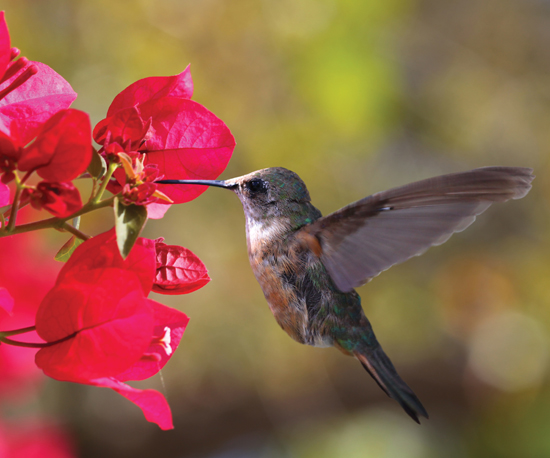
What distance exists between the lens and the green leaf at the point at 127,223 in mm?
500

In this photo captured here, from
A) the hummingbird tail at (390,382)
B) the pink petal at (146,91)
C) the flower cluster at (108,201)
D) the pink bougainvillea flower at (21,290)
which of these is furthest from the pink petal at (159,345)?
the pink bougainvillea flower at (21,290)

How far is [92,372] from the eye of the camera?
57cm

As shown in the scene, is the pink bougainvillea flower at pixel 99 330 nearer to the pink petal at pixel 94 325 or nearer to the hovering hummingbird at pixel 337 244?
the pink petal at pixel 94 325

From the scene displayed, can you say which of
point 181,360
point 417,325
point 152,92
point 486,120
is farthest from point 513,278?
point 152,92

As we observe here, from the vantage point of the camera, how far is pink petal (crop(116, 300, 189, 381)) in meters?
0.65

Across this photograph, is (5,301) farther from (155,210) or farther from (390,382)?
(390,382)

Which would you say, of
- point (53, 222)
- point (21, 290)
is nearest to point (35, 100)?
point (53, 222)

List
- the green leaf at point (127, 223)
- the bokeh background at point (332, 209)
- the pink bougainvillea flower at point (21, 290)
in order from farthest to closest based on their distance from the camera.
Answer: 1. the bokeh background at point (332, 209)
2. the pink bougainvillea flower at point (21, 290)
3. the green leaf at point (127, 223)

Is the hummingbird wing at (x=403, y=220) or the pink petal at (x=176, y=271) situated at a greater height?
the hummingbird wing at (x=403, y=220)

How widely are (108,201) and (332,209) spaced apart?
6.39 ft

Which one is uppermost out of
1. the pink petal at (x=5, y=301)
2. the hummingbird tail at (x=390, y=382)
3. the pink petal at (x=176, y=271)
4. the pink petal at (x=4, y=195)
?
the pink petal at (x=4, y=195)

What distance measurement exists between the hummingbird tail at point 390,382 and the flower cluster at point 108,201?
46cm

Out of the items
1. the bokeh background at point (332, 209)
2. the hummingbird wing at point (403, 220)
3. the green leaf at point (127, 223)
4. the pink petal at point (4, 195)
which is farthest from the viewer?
the bokeh background at point (332, 209)

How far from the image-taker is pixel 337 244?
37.7 inches
